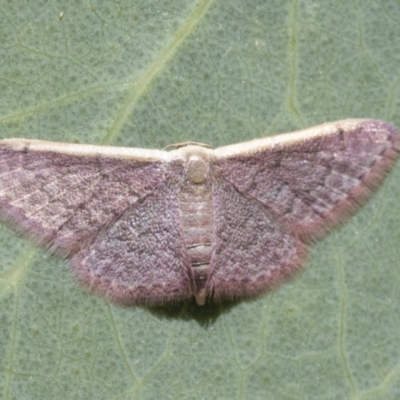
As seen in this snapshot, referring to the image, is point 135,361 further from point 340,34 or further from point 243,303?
point 340,34

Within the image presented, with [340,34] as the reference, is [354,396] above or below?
below

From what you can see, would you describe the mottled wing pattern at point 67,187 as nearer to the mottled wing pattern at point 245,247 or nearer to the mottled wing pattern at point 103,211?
the mottled wing pattern at point 103,211

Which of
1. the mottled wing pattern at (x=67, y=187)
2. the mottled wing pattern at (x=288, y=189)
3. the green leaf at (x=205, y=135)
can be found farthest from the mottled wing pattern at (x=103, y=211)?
the mottled wing pattern at (x=288, y=189)

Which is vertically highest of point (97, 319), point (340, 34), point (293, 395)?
point (340, 34)

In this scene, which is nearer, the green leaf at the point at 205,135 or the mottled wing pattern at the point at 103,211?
the mottled wing pattern at the point at 103,211

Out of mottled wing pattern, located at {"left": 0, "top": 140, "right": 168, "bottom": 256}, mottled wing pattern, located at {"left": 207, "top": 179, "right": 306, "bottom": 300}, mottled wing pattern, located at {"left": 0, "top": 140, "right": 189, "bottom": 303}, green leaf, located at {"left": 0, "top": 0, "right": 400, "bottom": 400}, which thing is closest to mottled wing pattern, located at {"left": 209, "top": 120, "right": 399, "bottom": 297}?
mottled wing pattern, located at {"left": 207, "top": 179, "right": 306, "bottom": 300}

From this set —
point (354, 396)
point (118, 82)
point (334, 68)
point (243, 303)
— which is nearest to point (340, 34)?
point (334, 68)

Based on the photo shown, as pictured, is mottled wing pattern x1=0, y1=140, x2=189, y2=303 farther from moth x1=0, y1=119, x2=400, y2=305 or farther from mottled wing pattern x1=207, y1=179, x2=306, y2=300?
mottled wing pattern x1=207, y1=179, x2=306, y2=300
